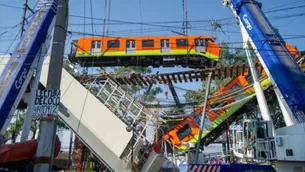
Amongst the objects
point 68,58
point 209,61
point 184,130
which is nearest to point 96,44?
point 68,58

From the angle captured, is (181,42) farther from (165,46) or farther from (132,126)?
(132,126)

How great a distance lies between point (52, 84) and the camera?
8.49m

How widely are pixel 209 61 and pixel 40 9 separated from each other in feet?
51.0

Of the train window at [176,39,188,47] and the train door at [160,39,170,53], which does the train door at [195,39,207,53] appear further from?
the train door at [160,39,170,53]

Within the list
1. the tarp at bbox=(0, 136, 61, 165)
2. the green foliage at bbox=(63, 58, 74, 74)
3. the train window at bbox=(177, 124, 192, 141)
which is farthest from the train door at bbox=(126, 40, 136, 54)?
the tarp at bbox=(0, 136, 61, 165)

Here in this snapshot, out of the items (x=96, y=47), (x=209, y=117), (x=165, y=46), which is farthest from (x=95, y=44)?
(x=209, y=117)

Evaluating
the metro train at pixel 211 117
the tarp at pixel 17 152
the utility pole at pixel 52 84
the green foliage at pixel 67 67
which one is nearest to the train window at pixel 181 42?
the metro train at pixel 211 117

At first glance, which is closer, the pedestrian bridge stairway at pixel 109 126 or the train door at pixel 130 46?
the pedestrian bridge stairway at pixel 109 126

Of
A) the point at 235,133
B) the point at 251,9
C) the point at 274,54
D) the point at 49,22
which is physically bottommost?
the point at 235,133

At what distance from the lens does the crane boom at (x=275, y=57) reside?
1220 cm

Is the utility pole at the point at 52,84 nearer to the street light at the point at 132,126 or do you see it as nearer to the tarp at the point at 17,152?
the tarp at the point at 17,152

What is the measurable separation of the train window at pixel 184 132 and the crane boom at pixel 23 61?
9.98 meters

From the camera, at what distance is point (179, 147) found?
61.8ft

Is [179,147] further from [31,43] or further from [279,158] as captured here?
[31,43]
